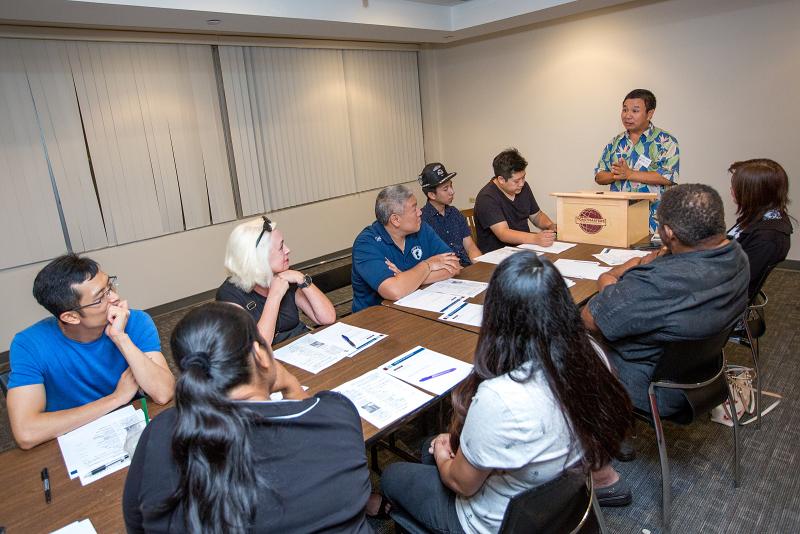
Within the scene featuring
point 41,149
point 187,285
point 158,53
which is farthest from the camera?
point 187,285

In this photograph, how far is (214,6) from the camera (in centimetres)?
386

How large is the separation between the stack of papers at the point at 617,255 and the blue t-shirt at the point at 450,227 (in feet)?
3.06

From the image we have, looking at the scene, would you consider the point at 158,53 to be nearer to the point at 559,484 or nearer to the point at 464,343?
the point at 464,343

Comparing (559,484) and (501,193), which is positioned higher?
(501,193)

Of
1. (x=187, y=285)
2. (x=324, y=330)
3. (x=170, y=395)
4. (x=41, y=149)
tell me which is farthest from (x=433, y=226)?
A: (x=41, y=149)

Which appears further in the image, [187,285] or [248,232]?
[187,285]

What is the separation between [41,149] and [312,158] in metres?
2.75

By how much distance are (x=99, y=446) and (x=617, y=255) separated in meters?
2.76

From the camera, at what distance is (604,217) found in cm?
322

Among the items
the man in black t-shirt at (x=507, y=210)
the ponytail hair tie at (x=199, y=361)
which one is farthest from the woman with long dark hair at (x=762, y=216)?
the ponytail hair tie at (x=199, y=361)

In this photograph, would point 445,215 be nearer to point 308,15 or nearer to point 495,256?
point 495,256

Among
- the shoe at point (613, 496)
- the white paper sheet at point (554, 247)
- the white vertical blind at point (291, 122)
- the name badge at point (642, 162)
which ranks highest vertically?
the white vertical blind at point (291, 122)

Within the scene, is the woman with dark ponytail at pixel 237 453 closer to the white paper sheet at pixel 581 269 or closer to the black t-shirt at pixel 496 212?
the white paper sheet at pixel 581 269

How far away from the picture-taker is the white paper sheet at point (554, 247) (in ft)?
10.6
